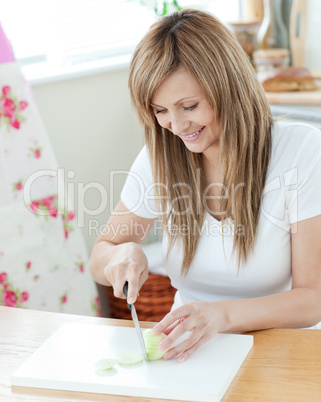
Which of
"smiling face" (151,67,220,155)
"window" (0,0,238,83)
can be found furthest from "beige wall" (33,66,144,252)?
"smiling face" (151,67,220,155)

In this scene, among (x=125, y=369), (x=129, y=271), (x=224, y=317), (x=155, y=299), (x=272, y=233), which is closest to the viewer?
(x=125, y=369)

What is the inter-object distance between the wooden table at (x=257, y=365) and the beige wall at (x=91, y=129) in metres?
1.32

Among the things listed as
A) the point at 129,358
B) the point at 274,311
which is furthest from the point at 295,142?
the point at 129,358

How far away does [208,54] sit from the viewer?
4.22 ft

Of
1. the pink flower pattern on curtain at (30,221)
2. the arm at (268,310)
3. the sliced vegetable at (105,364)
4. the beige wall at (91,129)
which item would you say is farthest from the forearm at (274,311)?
the beige wall at (91,129)

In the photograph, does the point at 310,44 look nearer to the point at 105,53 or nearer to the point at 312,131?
the point at 105,53

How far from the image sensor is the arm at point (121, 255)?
50.9 inches

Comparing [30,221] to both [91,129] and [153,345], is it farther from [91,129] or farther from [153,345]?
[153,345]

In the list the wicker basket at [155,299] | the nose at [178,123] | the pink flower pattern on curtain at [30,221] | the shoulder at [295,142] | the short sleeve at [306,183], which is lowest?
the wicker basket at [155,299]

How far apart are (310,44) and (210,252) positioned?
165 centimetres

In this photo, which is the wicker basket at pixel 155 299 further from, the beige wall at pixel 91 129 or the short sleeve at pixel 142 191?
the short sleeve at pixel 142 191

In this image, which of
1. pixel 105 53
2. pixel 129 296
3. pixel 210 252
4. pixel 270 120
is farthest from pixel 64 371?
pixel 105 53

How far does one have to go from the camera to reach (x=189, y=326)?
3.68 feet

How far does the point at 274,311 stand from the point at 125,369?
35cm
